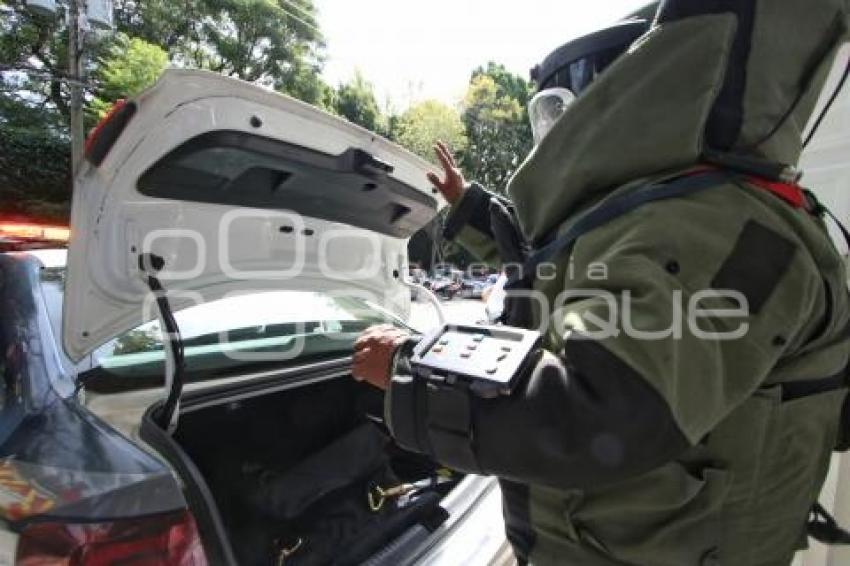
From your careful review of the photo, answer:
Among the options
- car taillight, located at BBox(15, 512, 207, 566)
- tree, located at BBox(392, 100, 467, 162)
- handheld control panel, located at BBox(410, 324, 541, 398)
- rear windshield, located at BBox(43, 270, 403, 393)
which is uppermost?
tree, located at BBox(392, 100, 467, 162)

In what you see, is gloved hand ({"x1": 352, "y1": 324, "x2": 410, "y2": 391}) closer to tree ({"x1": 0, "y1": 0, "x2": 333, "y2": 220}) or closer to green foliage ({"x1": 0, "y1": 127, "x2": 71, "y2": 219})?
tree ({"x1": 0, "y1": 0, "x2": 333, "y2": 220})

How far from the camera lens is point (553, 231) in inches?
40.3

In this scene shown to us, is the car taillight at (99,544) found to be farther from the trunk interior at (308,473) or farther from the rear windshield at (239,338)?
the trunk interior at (308,473)

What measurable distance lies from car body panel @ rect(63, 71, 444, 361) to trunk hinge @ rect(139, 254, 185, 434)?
0.8 inches

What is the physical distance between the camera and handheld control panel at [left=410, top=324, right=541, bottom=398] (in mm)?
817

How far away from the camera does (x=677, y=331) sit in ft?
2.46

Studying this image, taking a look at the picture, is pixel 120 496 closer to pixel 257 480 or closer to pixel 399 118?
pixel 257 480

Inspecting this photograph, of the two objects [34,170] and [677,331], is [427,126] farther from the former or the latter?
[677,331]

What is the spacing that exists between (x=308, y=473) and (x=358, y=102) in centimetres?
2597

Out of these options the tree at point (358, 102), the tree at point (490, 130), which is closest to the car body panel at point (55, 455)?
the tree at point (358, 102)

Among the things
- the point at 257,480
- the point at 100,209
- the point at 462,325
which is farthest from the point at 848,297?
the point at 257,480

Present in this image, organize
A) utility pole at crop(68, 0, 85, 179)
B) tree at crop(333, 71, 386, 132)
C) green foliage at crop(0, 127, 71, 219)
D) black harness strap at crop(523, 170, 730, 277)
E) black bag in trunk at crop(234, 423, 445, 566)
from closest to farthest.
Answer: black harness strap at crop(523, 170, 730, 277) → black bag in trunk at crop(234, 423, 445, 566) → utility pole at crop(68, 0, 85, 179) → green foliage at crop(0, 127, 71, 219) → tree at crop(333, 71, 386, 132)

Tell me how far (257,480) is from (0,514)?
3.31ft

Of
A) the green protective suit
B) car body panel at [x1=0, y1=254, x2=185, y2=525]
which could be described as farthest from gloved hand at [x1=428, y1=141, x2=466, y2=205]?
car body panel at [x1=0, y1=254, x2=185, y2=525]
